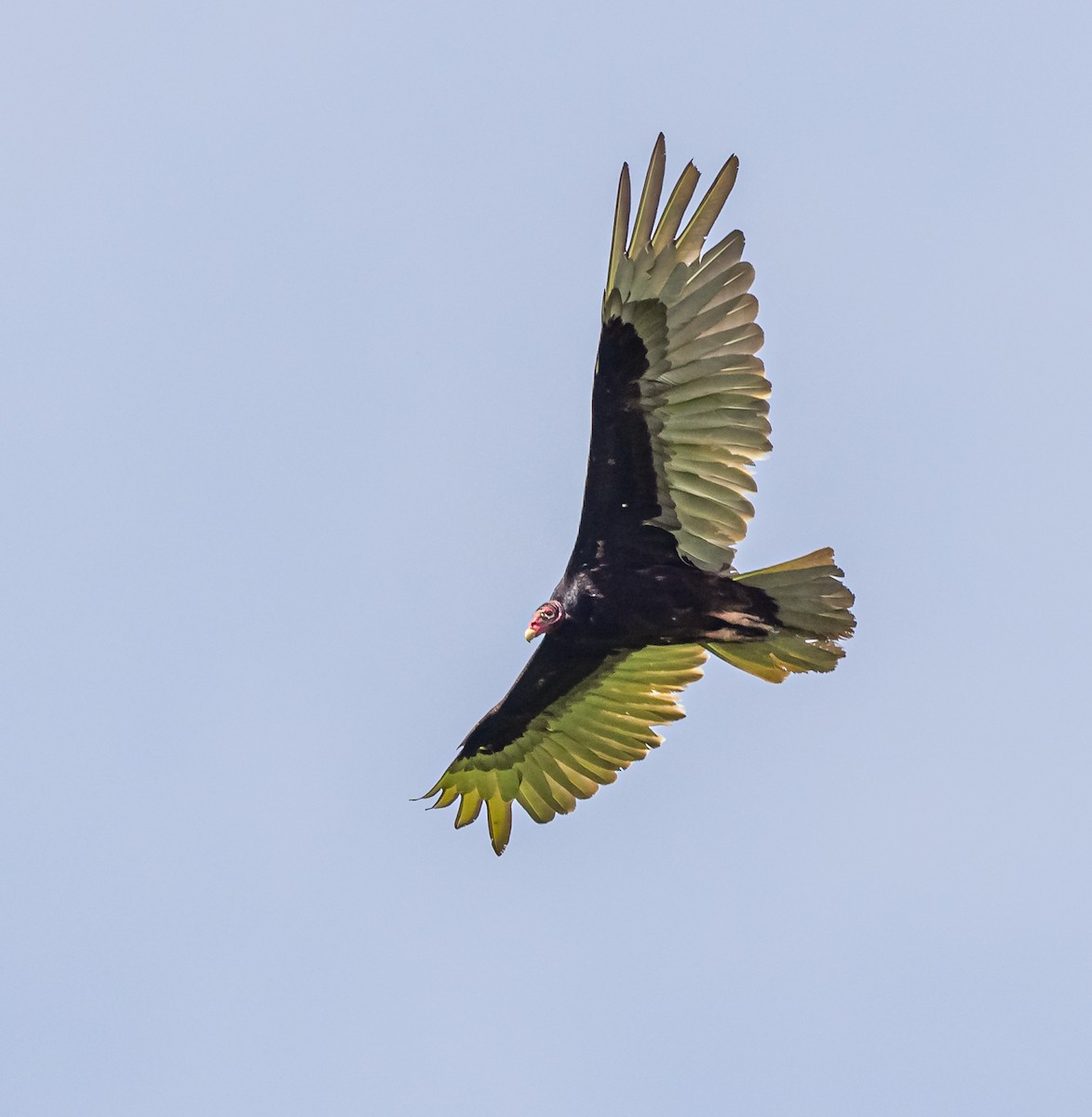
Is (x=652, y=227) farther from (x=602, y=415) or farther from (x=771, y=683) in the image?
(x=771, y=683)

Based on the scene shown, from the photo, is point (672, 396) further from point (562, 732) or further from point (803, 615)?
point (562, 732)

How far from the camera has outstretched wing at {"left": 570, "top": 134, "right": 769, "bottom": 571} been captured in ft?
40.0

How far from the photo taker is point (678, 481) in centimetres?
1267

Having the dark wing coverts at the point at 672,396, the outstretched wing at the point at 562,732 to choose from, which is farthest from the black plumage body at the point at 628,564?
the outstretched wing at the point at 562,732

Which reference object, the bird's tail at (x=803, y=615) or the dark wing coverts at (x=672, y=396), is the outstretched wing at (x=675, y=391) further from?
the bird's tail at (x=803, y=615)

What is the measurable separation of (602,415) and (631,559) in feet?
3.31

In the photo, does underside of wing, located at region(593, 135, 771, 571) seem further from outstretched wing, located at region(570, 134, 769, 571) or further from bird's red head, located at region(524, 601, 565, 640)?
bird's red head, located at region(524, 601, 565, 640)

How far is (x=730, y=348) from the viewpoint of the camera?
12281mm

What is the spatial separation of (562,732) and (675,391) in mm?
3036

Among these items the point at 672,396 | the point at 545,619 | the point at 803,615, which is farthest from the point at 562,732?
the point at 672,396

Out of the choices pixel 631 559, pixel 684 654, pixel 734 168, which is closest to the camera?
pixel 734 168

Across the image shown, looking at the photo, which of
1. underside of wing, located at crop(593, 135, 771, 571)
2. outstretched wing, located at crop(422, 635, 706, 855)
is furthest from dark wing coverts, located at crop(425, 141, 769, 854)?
outstretched wing, located at crop(422, 635, 706, 855)

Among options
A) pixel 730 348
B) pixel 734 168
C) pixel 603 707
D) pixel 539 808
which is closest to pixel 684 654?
pixel 603 707

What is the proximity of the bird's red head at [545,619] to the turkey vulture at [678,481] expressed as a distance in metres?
0.01
